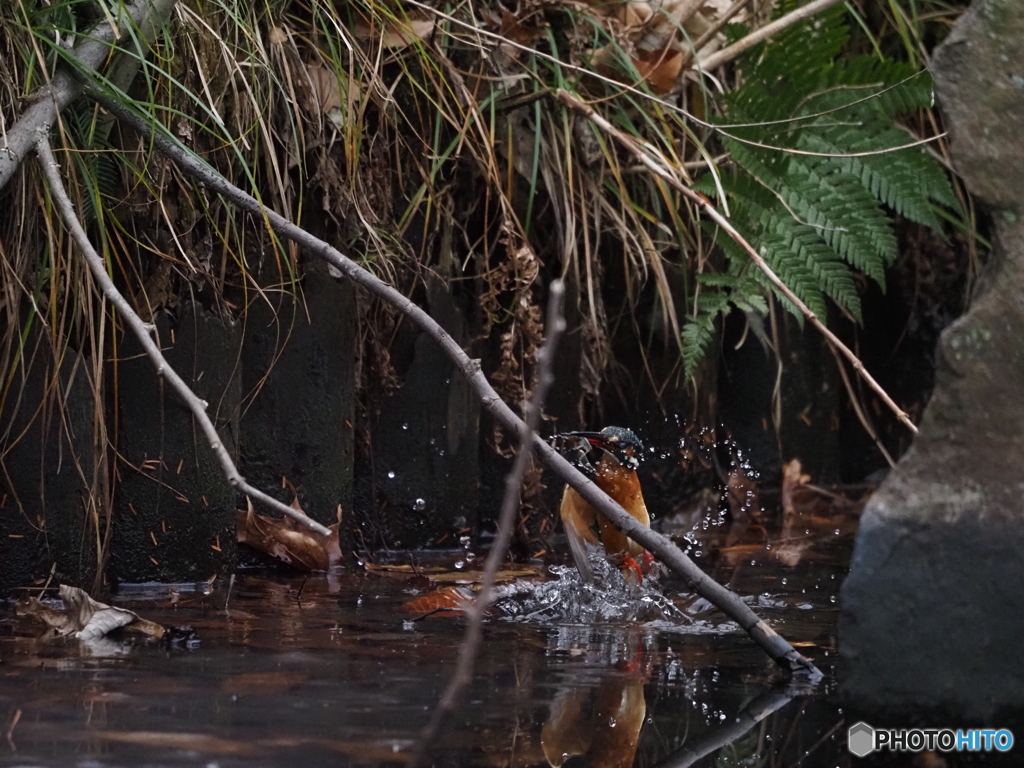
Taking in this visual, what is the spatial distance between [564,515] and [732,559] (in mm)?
661

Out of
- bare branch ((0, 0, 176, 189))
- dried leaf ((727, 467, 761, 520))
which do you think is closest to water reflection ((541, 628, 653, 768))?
bare branch ((0, 0, 176, 189))

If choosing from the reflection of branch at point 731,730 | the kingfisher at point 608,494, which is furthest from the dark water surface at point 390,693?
the kingfisher at point 608,494

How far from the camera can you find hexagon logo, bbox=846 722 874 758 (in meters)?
1.74

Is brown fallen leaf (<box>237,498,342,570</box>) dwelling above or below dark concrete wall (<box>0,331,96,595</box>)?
below

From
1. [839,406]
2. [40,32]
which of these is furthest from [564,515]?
[839,406]

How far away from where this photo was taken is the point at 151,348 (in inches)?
81.0

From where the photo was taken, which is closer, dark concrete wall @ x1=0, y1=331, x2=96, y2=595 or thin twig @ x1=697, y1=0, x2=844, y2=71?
dark concrete wall @ x1=0, y1=331, x2=96, y2=595

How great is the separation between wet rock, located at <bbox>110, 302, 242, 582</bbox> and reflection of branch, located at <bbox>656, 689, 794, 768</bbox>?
155 cm

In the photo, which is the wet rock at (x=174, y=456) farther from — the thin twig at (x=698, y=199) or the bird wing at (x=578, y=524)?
the thin twig at (x=698, y=199)

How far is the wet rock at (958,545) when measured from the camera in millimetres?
1752

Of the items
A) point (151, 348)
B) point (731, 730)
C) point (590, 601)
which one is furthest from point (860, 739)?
point (151, 348)

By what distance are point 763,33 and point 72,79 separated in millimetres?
2113

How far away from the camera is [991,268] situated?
75.1 inches

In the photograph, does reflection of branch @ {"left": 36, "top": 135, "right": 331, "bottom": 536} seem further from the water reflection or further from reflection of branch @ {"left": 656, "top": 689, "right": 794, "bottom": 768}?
reflection of branch @ {"left": 656, "top": 689, "right": 794, "bottom": 768}
